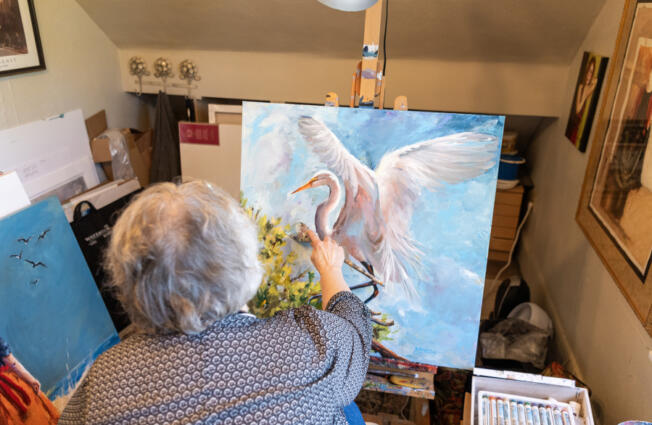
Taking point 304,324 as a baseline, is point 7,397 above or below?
below

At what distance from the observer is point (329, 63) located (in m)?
2.56

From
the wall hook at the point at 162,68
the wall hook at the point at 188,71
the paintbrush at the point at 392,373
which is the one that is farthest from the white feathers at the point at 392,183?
the wall hook at the point at 162,68

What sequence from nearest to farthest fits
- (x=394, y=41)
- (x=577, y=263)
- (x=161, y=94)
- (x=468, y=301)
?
1. (x=468, y=301)
2. (x=577, y=263)
3. (x=394, y=41)
4. (x=161, y=94)

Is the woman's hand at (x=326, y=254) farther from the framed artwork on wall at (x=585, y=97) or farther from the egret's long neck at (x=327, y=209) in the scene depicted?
the framed artwork on wall at (x=585, y=97)

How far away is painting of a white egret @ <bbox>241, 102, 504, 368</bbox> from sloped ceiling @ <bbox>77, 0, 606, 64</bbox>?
998mm

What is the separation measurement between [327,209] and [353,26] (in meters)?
1.27

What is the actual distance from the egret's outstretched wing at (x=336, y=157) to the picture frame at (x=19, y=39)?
62.2 inches

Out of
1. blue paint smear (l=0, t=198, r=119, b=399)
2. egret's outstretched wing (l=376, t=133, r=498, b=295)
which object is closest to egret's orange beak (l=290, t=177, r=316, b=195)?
egret's outstretched wing (l=376, t=133, r=498, b=295)

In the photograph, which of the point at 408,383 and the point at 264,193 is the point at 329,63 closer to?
the point at 264,193

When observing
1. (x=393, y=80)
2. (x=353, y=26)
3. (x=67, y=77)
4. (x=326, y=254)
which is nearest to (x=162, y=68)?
(x=67, y=77)

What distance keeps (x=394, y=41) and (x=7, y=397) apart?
2.17m

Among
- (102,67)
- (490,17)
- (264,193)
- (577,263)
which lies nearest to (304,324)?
(264,193)

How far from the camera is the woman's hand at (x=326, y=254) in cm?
138

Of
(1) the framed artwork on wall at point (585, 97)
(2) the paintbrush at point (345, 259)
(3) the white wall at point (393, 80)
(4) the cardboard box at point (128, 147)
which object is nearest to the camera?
(2) the paintbrush at point (345, 259)
